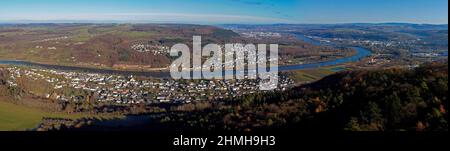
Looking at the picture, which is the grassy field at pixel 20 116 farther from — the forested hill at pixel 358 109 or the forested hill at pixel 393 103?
the forested hill at pixel 393 103

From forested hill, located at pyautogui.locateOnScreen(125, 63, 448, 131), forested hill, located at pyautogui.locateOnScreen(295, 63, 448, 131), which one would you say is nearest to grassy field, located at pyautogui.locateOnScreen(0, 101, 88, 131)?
forested hill, located at pyautogui.locateOnScreen(125, 63, 448, 131)

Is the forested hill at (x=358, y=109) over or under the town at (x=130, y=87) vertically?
over

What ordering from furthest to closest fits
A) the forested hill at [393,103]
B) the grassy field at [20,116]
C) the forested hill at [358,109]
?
the grassy field at [20,116]
the forested hill at [358,109]
the forested hill at [393,103]

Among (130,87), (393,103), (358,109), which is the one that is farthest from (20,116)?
(393,103)

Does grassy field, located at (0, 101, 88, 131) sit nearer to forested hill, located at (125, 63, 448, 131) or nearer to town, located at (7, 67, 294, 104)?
town, located at (7, 67, 294, 104)

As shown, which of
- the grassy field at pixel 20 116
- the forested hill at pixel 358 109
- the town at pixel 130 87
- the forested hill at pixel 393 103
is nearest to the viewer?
the forested hill at pixel 393 103

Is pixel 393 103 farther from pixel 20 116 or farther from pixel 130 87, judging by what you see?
pixel 130 87

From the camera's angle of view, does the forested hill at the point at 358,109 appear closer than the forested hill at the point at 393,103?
No

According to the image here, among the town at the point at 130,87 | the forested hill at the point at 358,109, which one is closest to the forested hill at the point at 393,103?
the forested hill at the point at 358,109
